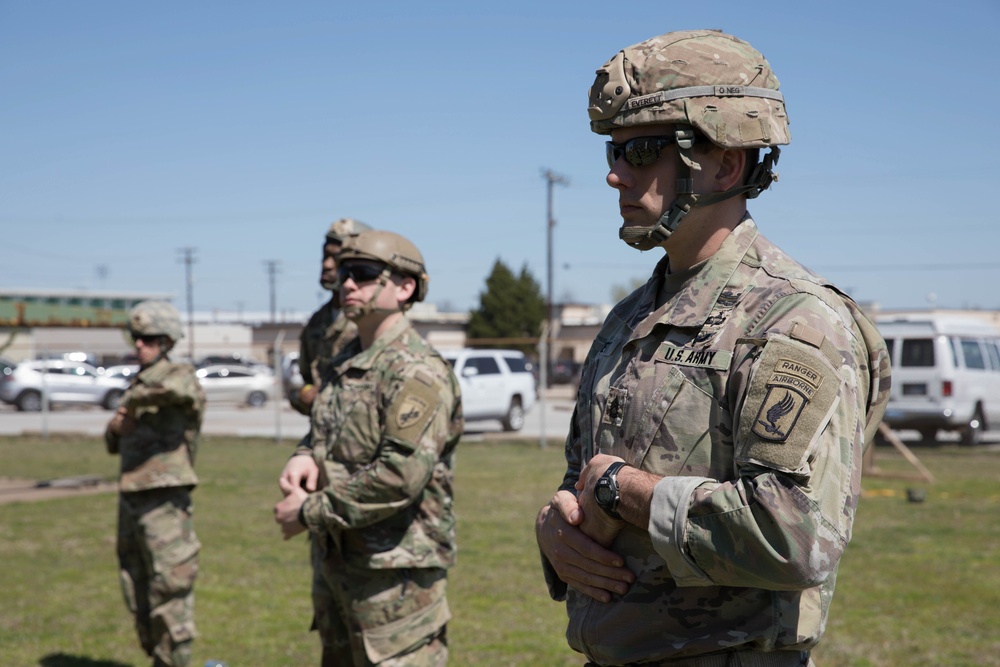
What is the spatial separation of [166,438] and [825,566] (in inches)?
202

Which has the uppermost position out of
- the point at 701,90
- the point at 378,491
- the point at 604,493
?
the point at 701,90

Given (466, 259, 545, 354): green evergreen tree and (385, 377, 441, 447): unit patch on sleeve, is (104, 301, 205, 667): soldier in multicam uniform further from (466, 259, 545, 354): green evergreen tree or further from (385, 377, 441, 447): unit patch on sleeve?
(466, 259, 545, 354): green evergreen tree

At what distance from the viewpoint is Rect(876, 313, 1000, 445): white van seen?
59.8ft

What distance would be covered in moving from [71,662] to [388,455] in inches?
144

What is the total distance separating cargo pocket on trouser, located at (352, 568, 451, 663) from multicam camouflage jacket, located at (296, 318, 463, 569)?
3.6 inches

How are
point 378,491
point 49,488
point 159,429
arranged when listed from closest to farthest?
point 378,491
point 159,429
point 49,488

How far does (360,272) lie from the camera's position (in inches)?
178

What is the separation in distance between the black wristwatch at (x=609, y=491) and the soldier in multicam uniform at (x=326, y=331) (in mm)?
4028

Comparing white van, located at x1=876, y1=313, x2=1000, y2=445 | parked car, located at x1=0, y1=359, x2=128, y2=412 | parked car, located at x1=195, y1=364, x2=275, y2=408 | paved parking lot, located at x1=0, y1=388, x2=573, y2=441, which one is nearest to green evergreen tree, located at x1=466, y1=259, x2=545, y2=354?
parked car, located at x1=195, y1=364, x2=275, y2=408

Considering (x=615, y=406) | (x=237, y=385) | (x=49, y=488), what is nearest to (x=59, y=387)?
(x=237, y=385)

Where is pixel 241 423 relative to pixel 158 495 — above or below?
below

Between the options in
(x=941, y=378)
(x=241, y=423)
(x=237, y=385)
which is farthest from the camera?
(x=237, y=385)

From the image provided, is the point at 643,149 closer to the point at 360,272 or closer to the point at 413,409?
the point at 413,409

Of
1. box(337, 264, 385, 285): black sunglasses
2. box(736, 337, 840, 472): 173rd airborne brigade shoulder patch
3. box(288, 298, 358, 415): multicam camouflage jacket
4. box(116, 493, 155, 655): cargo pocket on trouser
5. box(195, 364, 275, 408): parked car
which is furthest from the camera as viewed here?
box(195, 364, 275, 408): parked car
